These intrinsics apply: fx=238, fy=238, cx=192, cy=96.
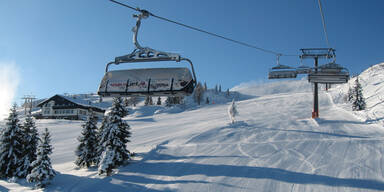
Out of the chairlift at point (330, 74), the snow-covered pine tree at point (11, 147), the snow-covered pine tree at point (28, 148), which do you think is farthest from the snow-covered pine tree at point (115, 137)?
the chairlift at point (330, 74)

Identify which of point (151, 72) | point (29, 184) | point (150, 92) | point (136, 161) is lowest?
point (29, 184)

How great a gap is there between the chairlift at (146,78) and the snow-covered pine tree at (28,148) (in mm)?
15961

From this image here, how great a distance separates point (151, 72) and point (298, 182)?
1125 cm

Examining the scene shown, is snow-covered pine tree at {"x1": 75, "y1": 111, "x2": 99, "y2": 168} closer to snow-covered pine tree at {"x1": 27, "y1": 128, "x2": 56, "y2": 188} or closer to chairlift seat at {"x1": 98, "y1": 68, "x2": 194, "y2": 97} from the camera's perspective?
snow-covered pine tree at {"x1": 27, "y1": 128, "x2": 56, "y2": 188}

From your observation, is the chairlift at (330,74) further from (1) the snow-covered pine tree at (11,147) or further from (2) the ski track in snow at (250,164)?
(1) the snow-covered pine tree at (11,147)

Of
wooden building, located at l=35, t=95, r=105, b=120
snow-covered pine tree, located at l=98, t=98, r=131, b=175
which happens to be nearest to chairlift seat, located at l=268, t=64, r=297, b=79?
snow-covered pine tree, located at l=98, t=98, r=131, b=175

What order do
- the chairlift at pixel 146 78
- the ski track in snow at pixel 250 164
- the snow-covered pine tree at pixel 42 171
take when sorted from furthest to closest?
the snow-covered pine tree at pixel 42 171 → the ski track in snow at pixel 250 164 → the chairlift at pixel 146 78

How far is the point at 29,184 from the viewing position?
707 inches

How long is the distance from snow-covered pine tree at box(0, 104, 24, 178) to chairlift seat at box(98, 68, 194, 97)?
16.6 metres

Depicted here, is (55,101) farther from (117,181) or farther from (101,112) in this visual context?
(117,181)

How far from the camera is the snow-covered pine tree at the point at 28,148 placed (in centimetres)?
1939

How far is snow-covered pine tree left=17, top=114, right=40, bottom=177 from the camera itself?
63.6 ft

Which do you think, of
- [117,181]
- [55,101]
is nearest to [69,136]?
[117,181]

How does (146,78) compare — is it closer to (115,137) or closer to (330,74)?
(330,74)
